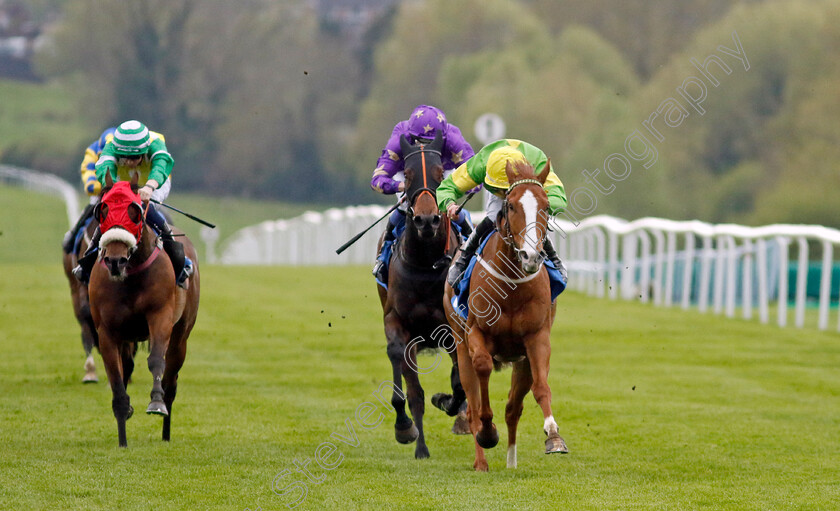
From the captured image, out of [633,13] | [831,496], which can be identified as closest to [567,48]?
[633,13]

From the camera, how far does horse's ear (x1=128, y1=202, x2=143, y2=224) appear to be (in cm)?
762

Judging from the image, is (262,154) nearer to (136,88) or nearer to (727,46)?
(136,88)

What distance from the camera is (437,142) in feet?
27.4

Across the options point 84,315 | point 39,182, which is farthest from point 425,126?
point 39,182

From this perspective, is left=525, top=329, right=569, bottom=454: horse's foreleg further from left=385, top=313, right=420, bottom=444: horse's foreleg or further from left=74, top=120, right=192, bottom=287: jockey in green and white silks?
left=74, top=120, right=192, bottom=287: jockey in green and white silks

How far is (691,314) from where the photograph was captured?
16.4 metres

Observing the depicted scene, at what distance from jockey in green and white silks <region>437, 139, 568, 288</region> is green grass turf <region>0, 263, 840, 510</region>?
3.91ft

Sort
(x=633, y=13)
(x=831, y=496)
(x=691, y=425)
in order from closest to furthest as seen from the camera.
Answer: (x=831, y=496)
(x=691, y=425)
(x=633, y=13)

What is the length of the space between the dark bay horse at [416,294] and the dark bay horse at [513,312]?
73 cm

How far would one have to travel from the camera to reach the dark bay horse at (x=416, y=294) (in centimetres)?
798

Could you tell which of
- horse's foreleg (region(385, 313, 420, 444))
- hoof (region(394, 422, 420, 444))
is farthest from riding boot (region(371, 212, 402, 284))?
hoof (region(394, 422, 420, 444))

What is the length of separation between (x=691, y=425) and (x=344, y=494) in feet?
11.2

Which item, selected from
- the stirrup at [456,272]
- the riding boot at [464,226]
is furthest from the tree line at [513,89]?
the stirrup at [456,272]

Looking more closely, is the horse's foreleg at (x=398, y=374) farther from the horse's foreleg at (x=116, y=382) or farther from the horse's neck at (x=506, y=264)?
the horse's foreleg at (x=116, y=382)
